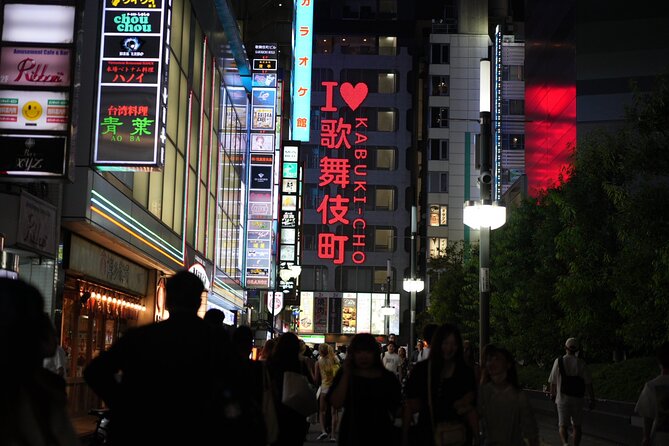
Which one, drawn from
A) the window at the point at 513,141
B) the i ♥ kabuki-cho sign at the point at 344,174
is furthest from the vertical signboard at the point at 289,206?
the i ♥ kabuki-cho sign at the point at 344,174

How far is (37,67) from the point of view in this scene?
50.2 ft

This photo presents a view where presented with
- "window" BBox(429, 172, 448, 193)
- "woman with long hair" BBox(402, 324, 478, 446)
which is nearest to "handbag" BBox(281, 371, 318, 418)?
"woman with long hair" BBox(402, 324, 478, 446)

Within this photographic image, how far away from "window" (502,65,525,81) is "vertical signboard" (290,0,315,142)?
67.5 feet

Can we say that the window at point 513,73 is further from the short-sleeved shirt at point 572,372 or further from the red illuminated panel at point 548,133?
the short-sleeved shirt at point 572,372

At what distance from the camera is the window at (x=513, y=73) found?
79750 millimetres

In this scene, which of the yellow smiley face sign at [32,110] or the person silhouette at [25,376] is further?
the yellow smiley face sign at [32,110]

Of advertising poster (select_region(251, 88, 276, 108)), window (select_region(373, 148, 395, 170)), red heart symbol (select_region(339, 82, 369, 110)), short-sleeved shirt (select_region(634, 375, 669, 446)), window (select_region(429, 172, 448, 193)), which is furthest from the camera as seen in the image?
window (select_region(373, 148, 395, 170))

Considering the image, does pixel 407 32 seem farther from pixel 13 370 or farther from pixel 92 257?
pixel 13 370

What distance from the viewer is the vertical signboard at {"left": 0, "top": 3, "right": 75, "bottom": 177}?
49.5ft

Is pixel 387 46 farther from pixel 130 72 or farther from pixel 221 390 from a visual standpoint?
pixel 221 390

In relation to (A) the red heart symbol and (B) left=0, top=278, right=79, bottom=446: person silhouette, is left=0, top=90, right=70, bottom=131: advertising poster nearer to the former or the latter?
(B) left=0, top=278, right=79, bottom=446: person silhouette

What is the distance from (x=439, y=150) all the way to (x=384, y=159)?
8.63 meters

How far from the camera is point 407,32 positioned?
97.4 metres

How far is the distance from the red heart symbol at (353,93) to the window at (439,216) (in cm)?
1367
